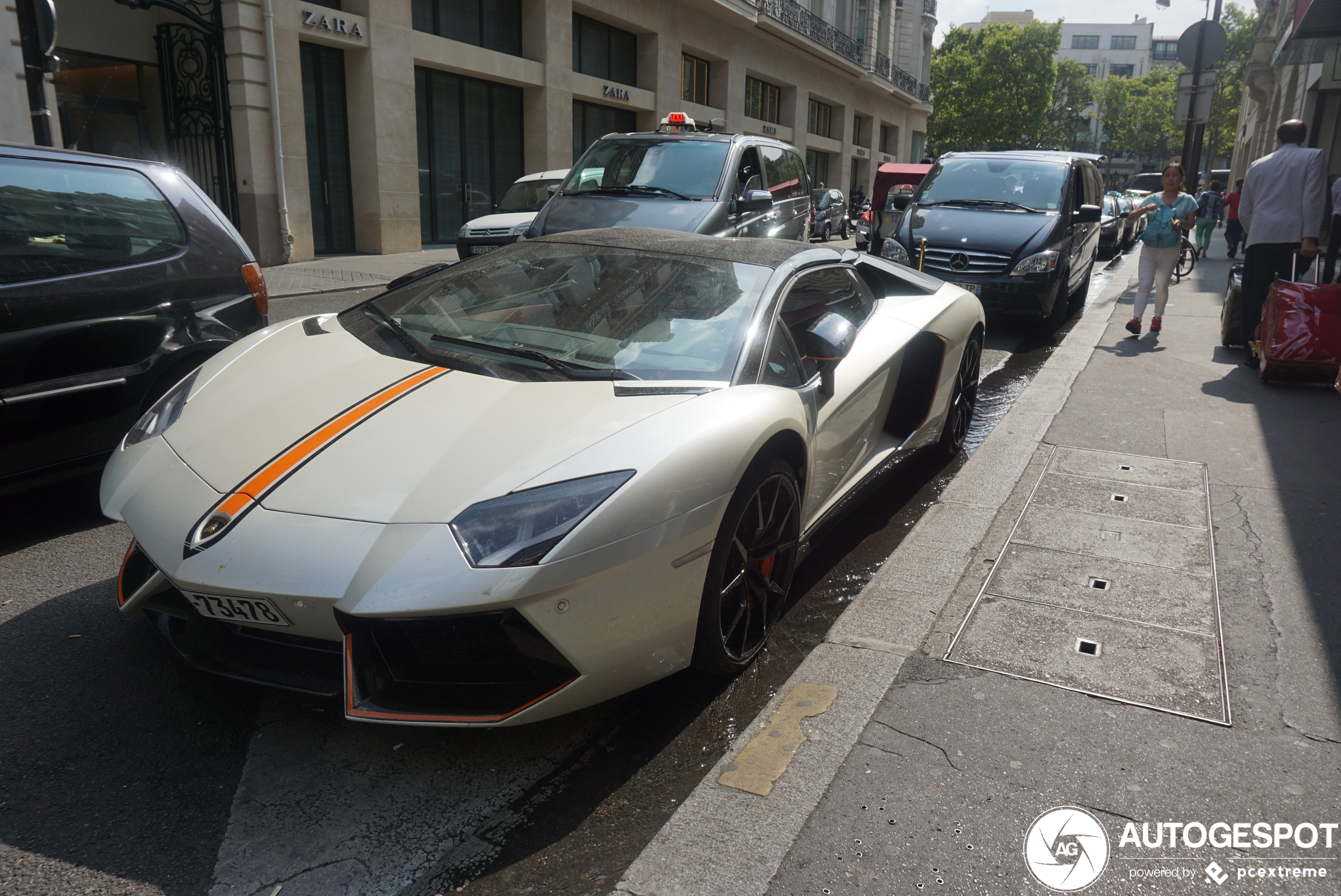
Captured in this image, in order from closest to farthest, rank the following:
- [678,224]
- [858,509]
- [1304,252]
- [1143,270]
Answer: [858,509] < [1304,252] < [678,224] < [1143,270]

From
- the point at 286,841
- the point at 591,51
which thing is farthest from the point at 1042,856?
the point at 591,51

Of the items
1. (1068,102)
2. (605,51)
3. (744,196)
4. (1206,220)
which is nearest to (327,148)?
(605,51)

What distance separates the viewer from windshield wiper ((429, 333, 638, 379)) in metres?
2.91

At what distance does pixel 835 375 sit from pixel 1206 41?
1472 cm

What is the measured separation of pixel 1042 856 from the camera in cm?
215

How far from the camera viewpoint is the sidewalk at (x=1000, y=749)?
213 cm

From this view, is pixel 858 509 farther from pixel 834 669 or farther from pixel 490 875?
pixel 490 875

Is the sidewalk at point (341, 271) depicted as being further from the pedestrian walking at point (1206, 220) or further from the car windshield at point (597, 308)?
the pedestrian walking at point (1206, 220)

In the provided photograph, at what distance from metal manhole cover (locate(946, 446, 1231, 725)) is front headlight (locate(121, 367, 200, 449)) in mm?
2591

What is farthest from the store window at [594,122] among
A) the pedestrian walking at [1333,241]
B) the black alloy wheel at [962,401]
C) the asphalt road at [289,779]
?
the asphalt road at [289,779]

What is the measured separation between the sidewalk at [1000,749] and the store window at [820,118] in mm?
35625

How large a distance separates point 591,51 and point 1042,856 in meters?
24.3

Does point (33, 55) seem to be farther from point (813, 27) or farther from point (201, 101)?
point (813, 27)

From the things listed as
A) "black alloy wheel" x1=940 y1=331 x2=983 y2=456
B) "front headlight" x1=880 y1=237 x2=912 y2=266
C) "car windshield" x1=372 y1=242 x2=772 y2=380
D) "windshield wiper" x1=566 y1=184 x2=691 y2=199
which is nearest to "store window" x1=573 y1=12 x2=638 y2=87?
"windshield wiper" x1=566 y1=184 x2=691 y2=199
